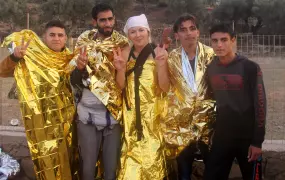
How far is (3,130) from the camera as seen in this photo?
20.3ft

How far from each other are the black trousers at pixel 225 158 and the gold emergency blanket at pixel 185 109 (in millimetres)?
233

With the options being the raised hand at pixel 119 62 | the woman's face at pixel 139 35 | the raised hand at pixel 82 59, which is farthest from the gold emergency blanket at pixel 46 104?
the woman's face at pixel 139 35

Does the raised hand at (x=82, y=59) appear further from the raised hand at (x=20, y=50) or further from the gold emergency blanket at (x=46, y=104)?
the raised hand at (x=20, y=50)

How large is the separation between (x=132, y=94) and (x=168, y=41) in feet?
1.76

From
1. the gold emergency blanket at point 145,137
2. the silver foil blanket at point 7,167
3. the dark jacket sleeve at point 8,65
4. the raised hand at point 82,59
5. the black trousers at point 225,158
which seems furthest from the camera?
the silver foil blanket at point 7,167

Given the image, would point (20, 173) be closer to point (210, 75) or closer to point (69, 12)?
point (210, 75)

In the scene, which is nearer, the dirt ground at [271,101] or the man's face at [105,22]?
the man's face at [105,22]

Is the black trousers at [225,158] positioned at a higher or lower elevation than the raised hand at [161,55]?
lower

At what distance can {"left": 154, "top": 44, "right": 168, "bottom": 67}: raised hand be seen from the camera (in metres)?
3.22

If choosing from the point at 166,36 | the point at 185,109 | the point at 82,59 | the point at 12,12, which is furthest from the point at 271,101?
the point at 12,12

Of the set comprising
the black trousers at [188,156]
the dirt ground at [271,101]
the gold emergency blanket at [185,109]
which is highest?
the gold emergency blanket at [185,109]

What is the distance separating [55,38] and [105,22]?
0.47 m

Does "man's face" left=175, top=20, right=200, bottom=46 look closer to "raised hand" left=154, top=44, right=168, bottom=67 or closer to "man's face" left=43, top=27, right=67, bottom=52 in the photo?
"raised hand" left=154, top=44, right=168, bottom=67

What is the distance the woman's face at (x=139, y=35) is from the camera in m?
3.31
